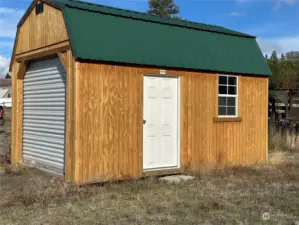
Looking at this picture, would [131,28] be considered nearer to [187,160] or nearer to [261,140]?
[187,160]

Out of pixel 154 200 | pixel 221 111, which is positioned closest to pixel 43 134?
pixel 154 200

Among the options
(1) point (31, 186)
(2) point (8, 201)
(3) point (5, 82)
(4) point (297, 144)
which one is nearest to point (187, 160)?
(1) point (31, 186)

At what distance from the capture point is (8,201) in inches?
283

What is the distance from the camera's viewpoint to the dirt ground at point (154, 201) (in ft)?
20.3

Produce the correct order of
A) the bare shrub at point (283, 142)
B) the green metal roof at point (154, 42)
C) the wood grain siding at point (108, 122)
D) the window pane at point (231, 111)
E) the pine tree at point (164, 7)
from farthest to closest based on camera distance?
the pine tree at point (164, 7) → the bare shrub at point (283, 142) → the window pane at point (231, 111) → the green metal roof at point (154, 42) → the wood grain siding at point (108, 122)

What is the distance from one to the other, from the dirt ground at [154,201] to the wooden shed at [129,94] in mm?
727

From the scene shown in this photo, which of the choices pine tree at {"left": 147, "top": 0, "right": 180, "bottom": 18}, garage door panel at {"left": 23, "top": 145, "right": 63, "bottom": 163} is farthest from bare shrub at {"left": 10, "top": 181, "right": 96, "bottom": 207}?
pine tree at {"left": 147, "top": 0, "right": 180, "bottom": 18}

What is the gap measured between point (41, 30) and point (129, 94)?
2707 millimetres

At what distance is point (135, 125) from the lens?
9.29 m

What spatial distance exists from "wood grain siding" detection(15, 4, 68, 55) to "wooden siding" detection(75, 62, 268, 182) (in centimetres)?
128

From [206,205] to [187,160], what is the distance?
332cm

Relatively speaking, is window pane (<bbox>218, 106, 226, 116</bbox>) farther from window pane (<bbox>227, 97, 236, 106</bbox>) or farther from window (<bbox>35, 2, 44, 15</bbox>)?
window (<bbox>35, 2, 44, 15</bbox>)

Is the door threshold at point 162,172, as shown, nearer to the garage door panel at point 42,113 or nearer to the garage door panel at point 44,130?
the garage door panel at point 44,130

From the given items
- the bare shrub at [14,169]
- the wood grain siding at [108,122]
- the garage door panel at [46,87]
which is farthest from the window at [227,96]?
the bare shrub at [14,169]
